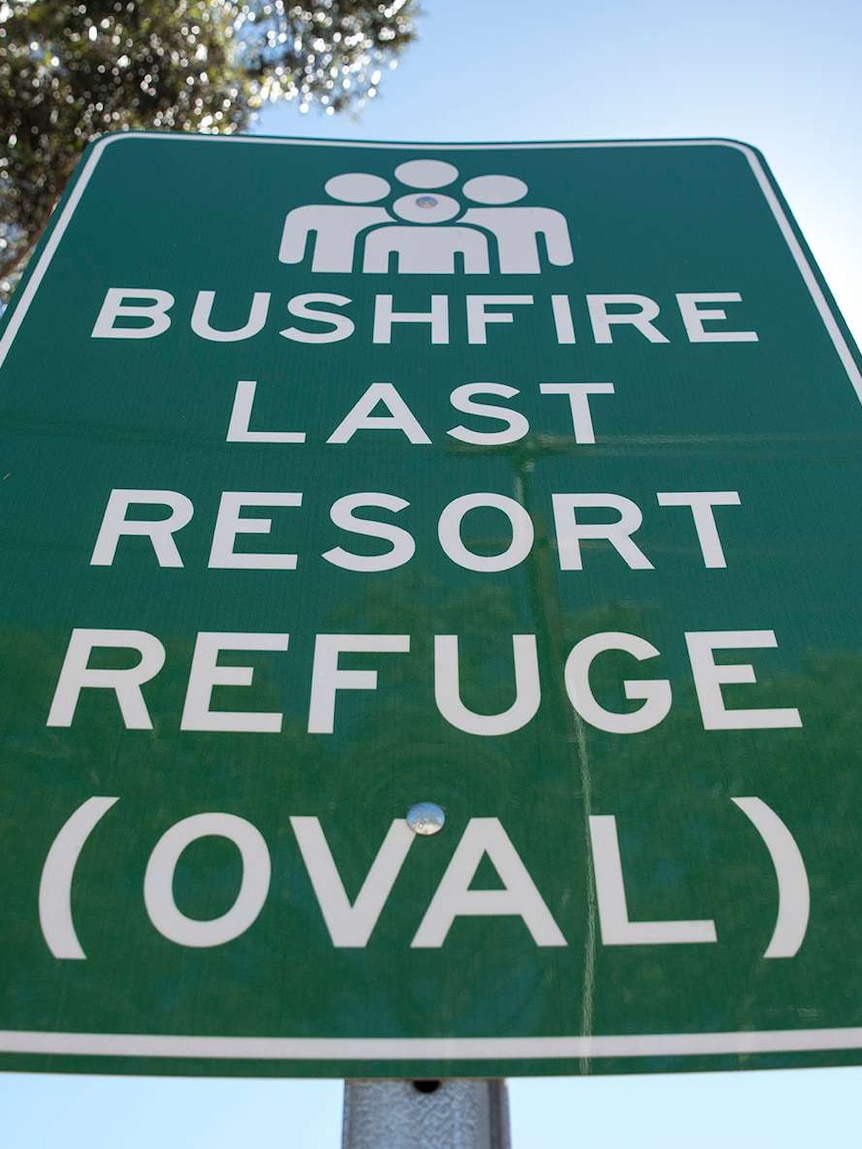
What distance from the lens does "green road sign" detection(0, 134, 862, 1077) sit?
6.04 ft

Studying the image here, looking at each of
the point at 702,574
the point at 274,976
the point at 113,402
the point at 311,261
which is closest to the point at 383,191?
the point at 311,261

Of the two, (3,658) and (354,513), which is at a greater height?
(354,513)

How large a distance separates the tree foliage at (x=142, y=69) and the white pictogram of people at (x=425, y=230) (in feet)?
19.8

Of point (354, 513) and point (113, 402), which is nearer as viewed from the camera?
point (354, 513)

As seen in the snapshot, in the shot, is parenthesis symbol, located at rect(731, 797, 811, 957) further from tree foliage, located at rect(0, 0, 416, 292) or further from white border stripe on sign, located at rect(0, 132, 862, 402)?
tree foliage, located at rect(0, 0, 416, 292)

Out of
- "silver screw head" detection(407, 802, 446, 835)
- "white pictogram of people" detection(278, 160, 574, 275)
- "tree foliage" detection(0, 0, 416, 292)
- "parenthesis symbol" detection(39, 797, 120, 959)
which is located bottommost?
"parenthesis symbol" detection(39, 797, 120, 959)

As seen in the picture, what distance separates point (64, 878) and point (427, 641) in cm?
77

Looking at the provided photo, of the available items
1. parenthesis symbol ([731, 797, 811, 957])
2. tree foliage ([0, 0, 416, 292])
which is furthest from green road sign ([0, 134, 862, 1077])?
tree foliage ([0, 0, 416, 292])

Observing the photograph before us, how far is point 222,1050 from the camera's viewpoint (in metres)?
1.77

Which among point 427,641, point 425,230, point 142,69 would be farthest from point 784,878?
point 142,69

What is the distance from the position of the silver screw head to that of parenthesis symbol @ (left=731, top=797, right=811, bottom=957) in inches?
19.4

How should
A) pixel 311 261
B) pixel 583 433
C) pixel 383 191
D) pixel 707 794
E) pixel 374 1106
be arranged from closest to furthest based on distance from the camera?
pixel 374 1106
pixel 707 794
pixel 583 433
pixel 311 261
pixel 383 191

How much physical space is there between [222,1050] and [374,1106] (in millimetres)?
315

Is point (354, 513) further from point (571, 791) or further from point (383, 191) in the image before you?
point (383, 191)
